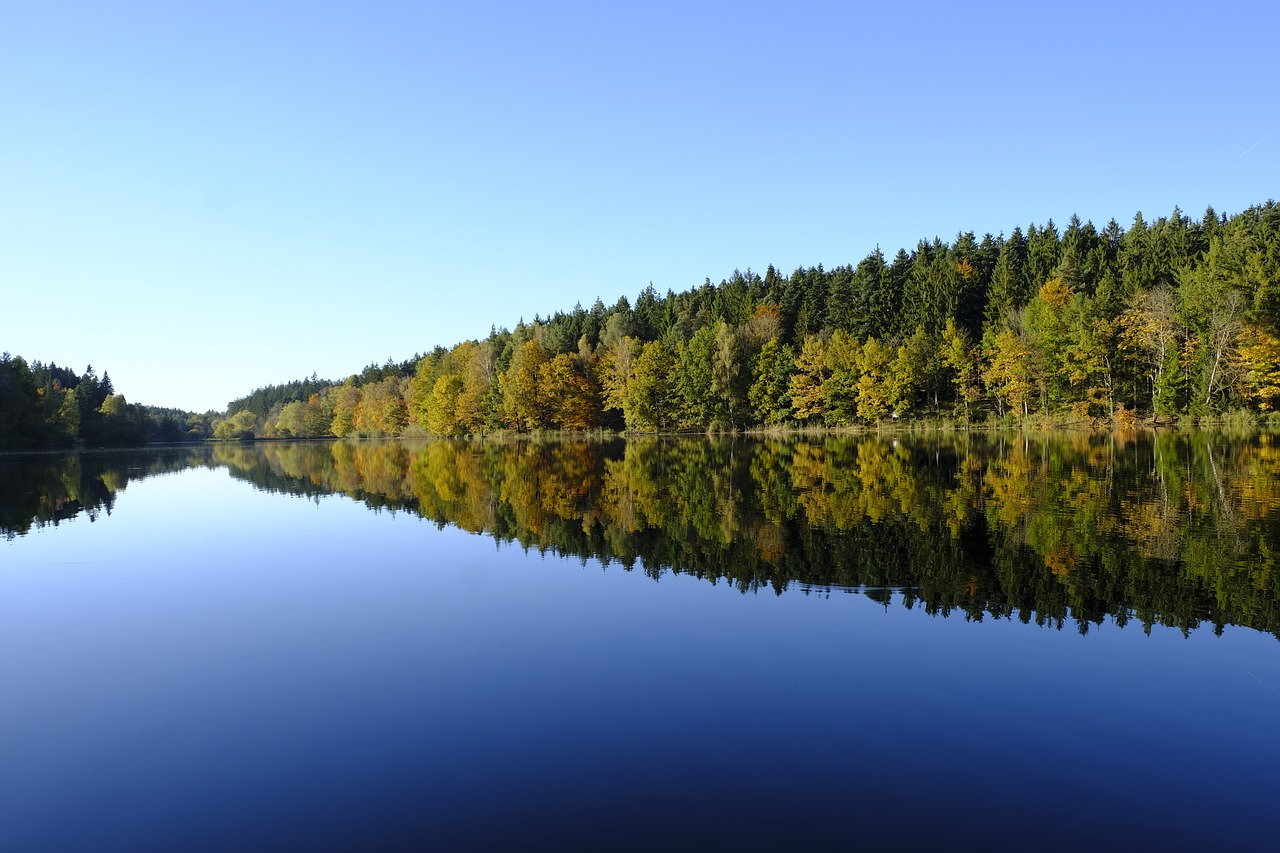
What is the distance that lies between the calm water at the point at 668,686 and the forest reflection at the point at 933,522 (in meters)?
0.12

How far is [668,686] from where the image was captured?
784 cm

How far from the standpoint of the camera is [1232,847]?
4770mm

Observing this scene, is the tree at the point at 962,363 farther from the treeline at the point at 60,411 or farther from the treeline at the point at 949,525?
the treeline at the point at 60,411

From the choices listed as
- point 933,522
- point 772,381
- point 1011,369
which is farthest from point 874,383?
point 933,522

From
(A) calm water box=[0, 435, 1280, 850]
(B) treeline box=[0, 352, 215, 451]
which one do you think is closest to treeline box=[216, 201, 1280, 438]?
(B) treeline box=[0, 352, 215, 451]

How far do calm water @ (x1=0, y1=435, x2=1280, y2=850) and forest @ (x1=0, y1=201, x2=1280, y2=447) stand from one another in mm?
51178

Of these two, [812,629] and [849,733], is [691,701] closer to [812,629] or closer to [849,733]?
[849,733]

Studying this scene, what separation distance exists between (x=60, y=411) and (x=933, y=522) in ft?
419

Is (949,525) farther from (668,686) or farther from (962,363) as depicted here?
(962,363)

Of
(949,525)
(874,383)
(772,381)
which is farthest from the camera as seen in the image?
(772,381)

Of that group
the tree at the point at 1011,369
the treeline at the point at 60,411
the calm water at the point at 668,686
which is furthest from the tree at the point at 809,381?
the treeline at the point at 60,411

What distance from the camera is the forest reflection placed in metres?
10.6

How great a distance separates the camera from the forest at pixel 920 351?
59.3 metres

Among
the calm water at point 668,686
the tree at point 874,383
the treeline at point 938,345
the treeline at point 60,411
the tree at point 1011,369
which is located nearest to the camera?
the calm water at point 668,686
